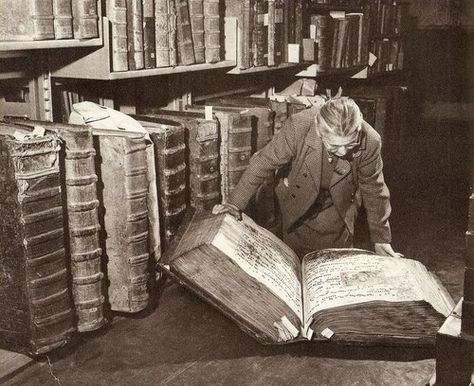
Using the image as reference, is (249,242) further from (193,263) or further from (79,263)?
(79,263)

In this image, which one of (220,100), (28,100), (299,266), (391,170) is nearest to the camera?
(299,266)

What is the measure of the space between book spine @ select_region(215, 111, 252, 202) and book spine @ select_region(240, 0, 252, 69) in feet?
1.84

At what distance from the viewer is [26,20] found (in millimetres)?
2012

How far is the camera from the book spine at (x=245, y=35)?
10.1 feet

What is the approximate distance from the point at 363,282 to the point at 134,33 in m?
1.27

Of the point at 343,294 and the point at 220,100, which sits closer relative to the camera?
the point at 343,294

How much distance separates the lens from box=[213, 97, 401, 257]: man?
2.29 meters

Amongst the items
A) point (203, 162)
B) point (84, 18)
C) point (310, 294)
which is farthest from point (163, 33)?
point (310, 294)

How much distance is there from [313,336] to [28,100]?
1.53 meters

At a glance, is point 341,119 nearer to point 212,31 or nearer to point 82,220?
point 212,31

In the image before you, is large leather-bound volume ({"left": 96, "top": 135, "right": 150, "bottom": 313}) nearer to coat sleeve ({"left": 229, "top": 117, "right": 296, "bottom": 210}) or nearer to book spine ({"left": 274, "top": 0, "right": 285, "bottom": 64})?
coat sleeve ({"left": 229, "top": 117, "right": 296, "bottom": 210})

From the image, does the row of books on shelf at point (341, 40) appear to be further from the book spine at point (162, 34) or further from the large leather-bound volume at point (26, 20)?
the large leather-bound volume at point (26, 20)

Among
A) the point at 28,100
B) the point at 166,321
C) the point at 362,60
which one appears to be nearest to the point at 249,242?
the point at 166,321

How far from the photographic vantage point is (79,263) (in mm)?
1915
